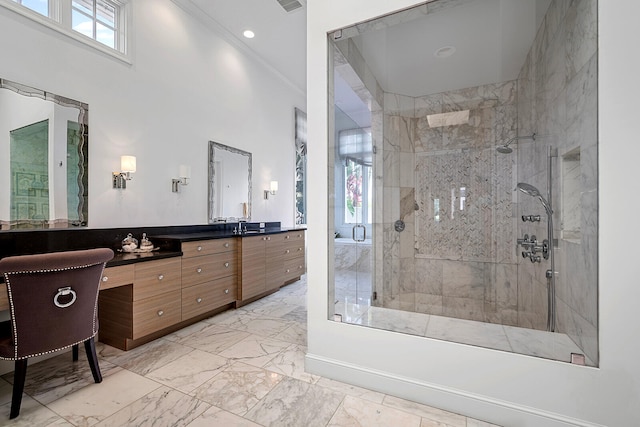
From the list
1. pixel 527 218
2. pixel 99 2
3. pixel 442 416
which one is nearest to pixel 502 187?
pixel 527 218

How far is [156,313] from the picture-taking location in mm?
2512

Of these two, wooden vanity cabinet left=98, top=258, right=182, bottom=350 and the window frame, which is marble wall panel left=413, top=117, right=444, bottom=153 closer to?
wooden vanity cabinet left=98, top=258, right=182, bottom=350

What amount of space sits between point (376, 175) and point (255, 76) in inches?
116

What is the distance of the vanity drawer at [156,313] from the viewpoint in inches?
93.2

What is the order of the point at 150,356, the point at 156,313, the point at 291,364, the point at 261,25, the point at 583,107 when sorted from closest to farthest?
the point at 583,107 → the point at 291,364 → the point at 150,356 → the point at 156,313 → the point at 261,25

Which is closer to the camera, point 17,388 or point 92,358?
point 17,388

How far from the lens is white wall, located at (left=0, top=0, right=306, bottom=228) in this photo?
2309 millimetres

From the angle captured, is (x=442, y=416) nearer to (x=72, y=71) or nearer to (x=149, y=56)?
(x=72, y=71)

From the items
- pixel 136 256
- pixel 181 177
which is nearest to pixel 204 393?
pixel 136 256

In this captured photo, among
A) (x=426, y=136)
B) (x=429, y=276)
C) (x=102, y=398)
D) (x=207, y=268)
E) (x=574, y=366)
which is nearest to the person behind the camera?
(x=574, y=366)

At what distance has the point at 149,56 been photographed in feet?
9.87

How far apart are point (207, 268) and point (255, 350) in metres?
1.07

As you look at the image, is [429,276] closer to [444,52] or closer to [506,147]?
[506,147]

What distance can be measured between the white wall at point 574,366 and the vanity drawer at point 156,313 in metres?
1.62
